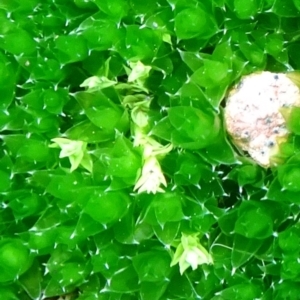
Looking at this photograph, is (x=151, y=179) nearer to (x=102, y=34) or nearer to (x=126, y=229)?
(x=126, y=229)

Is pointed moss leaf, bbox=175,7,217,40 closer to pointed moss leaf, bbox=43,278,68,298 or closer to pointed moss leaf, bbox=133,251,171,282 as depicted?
pointed moss leaf, bbox=133,251,171,282

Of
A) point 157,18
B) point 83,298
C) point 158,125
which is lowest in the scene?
point 83,298

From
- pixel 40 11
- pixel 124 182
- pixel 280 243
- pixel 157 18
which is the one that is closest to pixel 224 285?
pixel 280 243

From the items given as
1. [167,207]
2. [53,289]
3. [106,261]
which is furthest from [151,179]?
[53,289]

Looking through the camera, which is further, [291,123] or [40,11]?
[40,11]

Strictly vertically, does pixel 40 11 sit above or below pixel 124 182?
above

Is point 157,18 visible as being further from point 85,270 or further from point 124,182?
point 85,270

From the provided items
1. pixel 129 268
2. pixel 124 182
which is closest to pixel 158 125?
pixel 124 182
